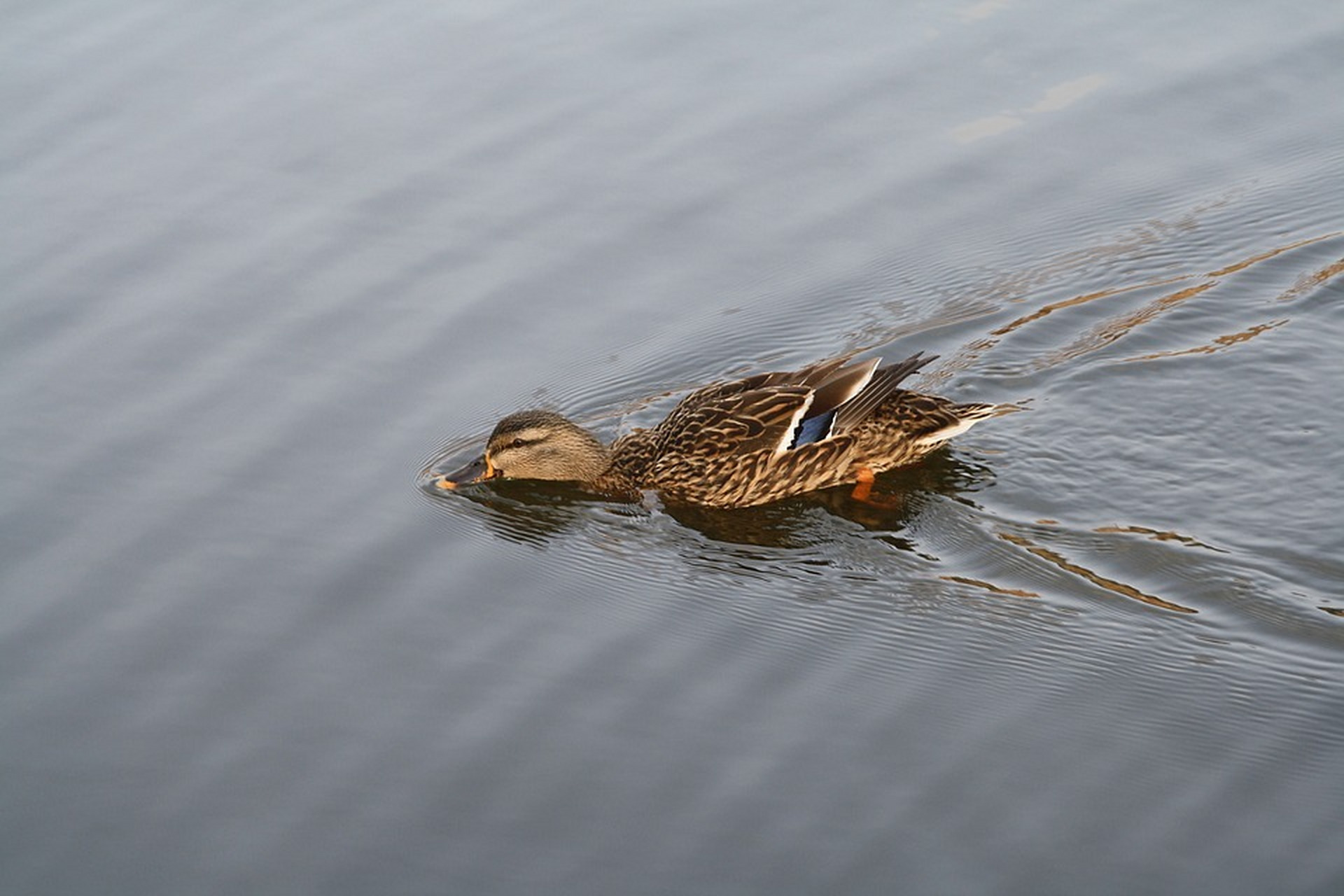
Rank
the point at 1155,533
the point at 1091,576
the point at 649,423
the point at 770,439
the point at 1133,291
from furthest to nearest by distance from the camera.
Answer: the point at 1133,291 → the point at 649,423 → the point at 770,439 → the point at 1155,533 → the point at 1091,576

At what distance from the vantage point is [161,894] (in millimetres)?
6164

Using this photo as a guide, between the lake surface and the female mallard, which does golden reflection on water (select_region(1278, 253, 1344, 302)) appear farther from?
the female mallard

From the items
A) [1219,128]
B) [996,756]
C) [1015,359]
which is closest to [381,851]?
[996,756]

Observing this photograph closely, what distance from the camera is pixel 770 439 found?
8852mm

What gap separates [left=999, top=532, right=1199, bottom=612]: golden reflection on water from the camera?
24.5 ft

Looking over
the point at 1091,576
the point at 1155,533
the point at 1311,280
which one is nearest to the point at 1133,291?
the point at 1311,280

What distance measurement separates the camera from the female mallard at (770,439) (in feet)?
28.8

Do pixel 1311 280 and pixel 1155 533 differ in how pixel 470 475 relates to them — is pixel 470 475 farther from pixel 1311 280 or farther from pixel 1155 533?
pixel 1311 280

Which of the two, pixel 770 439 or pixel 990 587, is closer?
pixel 990 587

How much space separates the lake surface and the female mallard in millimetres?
182

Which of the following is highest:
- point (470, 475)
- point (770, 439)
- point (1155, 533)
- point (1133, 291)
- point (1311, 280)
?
point (470, 475)

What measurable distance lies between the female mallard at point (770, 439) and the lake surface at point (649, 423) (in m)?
0.18

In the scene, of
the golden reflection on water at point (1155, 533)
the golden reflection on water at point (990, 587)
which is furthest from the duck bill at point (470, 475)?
the golden reflection on water at point (1155, 533)

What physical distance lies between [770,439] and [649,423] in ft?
3.20
